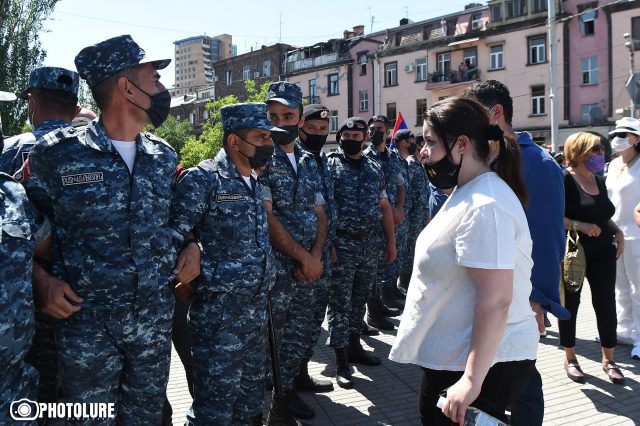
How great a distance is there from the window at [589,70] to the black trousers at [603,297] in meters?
28.0

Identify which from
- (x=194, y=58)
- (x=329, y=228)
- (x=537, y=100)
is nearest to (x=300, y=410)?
(x=329, y=228)

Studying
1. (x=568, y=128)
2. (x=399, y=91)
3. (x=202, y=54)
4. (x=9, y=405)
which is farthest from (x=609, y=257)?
(x=202, y=54)

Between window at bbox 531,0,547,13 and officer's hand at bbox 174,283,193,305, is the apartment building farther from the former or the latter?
officer's hand at bbox 174,283,193,305

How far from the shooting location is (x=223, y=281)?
2828mm

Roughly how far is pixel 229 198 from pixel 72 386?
1150 mm

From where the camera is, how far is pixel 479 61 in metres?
33.4

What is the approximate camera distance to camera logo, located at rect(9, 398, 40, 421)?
1783 millimetres

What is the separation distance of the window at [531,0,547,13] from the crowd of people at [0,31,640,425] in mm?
30940

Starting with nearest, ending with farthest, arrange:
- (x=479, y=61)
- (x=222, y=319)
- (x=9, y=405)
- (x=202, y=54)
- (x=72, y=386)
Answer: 1. (x=9, y=405)
2. (x=72, y=386)
3. (x=222, y=319)
4. (x=479, y=61)
5. (x=202, y=54)

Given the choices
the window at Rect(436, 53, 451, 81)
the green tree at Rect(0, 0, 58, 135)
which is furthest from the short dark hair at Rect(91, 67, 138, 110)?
the window at Rect(436, 53, 451, 81)

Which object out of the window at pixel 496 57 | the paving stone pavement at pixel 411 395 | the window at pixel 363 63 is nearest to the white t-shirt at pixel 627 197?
the paving stone pavement at pixel 411 395

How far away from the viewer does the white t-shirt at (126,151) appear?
2.49 metres

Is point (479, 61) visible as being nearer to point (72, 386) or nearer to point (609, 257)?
point (609, 257)

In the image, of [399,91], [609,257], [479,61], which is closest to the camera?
[609,257]
